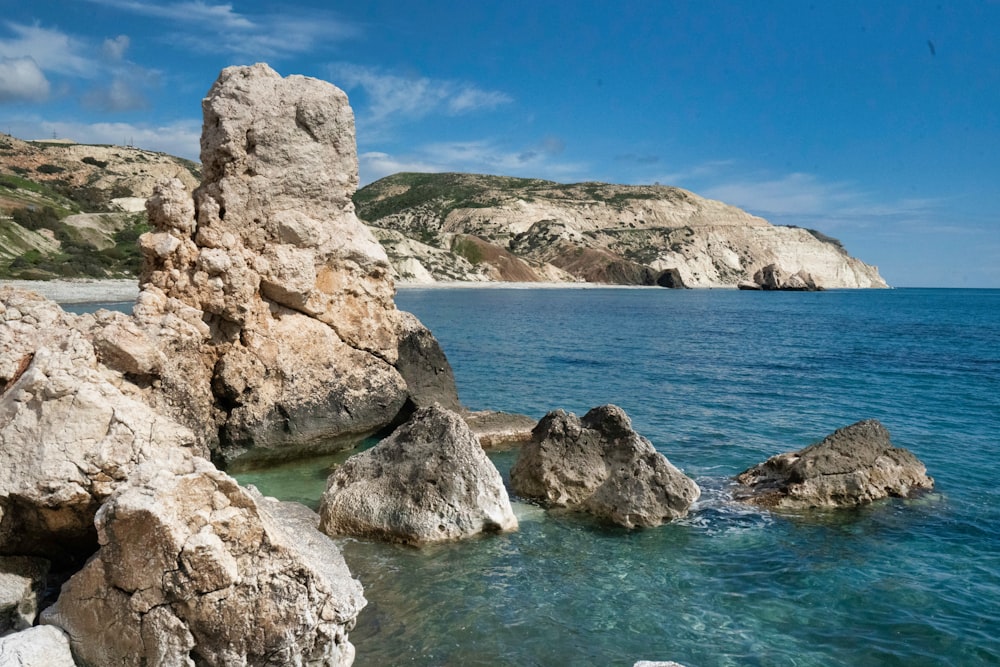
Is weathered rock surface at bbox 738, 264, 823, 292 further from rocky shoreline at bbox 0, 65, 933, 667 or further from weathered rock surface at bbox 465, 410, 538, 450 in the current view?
rocky shoreline at bbox 0, 65, 933, 667

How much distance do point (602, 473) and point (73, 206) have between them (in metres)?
95.0

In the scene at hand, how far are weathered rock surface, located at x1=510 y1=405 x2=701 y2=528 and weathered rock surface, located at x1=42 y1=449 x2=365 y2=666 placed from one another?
6.29 meters

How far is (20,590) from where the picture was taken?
705 cm

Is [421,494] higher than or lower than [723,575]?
higher

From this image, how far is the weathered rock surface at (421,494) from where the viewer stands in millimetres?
10727

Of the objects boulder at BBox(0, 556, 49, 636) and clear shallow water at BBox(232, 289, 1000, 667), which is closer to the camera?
boulder at BBox(0, 556, 49, 636)

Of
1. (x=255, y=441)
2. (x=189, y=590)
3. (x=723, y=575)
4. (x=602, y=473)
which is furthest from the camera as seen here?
(x=255, y=441)

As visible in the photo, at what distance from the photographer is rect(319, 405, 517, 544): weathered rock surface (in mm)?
10727

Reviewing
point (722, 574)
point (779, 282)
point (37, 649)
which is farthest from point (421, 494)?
point (779, 282)

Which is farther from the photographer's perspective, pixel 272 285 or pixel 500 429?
pixel 500 429

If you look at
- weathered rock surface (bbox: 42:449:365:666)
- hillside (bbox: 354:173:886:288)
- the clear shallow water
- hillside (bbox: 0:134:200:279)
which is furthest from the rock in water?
hillside (bbox: 354:173:886:288)

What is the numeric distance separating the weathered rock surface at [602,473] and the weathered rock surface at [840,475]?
166 cm

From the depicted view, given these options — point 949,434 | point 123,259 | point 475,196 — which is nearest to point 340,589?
point 949,434

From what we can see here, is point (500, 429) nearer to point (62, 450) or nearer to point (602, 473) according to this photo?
point (602, 473)
